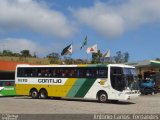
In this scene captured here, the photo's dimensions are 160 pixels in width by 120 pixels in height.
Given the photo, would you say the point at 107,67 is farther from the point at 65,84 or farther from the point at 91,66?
the point at 65,84

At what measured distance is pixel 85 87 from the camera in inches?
1325

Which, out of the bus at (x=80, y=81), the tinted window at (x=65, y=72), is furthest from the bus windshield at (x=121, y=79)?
the tinted window at (x=65, y=72)

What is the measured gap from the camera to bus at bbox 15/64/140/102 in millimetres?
31969

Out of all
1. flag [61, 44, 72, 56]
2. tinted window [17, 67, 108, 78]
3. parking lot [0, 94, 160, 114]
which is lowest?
parking lot [0, 94, 160, 114]

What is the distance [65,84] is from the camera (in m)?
34.9

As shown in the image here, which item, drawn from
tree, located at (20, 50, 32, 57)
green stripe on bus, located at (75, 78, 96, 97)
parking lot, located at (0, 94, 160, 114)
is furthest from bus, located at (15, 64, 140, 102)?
tree, located at (20, 50, 32, 57)

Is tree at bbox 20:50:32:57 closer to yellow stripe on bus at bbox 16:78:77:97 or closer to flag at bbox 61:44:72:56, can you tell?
flag at bbox 61:44:72:56

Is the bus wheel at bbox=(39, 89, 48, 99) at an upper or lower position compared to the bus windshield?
lower

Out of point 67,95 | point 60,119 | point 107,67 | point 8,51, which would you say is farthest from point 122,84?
point 8,51

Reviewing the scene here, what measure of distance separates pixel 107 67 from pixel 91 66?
1.54 m

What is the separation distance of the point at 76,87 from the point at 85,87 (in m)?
0.88

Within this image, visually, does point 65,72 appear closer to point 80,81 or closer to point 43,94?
point 80,81

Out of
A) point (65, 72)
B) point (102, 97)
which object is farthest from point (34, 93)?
point (102, 97)

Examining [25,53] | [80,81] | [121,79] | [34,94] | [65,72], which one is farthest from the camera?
[25,53]
